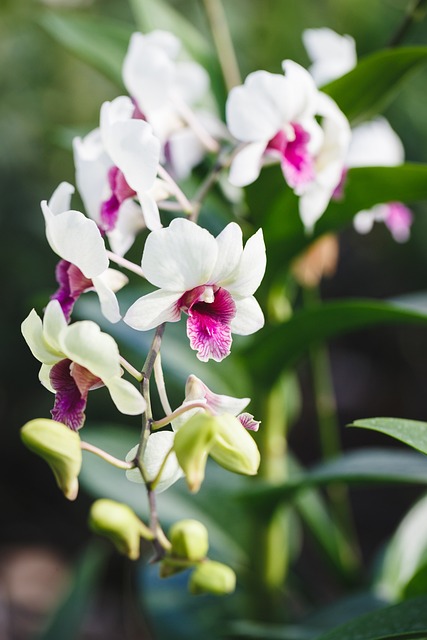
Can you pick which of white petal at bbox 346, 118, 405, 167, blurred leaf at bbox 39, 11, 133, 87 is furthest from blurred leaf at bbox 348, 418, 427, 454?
blurred leaf at bbox 39, 11, 133, 87

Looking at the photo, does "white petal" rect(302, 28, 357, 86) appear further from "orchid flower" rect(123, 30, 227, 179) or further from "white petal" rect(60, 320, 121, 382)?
"white petal" rect(60, 320, 121, 382)

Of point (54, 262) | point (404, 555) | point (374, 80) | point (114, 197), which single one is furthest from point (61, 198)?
point (54, 262)

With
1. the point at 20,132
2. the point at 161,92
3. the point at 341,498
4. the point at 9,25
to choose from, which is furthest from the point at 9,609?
the point at 9,25

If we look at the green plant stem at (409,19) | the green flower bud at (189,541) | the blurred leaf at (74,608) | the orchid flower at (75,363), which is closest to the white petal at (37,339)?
the orchid flower at (75,363)

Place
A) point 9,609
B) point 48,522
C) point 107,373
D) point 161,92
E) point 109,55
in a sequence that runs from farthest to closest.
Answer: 1. point 48,522
2. point 9,609
3. point 109,55
4. point 161,92
5. point 107,373

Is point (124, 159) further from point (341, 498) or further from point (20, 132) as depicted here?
point (20, 132)

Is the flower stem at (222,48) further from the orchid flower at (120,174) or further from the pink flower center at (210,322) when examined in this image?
the pink flower center at (210,322)

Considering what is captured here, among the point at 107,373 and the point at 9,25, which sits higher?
the point at 9,25
